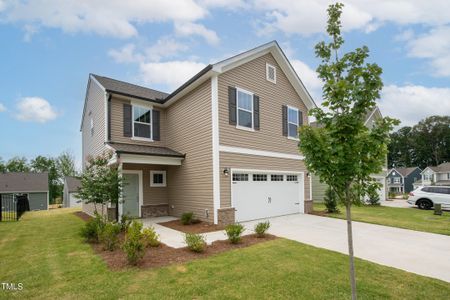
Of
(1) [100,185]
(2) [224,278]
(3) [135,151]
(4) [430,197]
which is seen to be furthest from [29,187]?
(4) [430,197]

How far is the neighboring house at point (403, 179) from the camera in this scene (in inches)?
2071

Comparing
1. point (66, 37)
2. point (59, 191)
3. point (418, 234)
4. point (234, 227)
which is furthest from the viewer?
point (59, 191)

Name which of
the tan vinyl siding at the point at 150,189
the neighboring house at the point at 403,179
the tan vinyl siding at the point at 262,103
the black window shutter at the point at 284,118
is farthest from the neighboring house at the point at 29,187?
the neighboring house at the point at 403,179

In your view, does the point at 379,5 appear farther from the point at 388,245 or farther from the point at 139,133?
the point at 139,133

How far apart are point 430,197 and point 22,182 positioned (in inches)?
1654

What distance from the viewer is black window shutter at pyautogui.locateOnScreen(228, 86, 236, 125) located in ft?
35.6

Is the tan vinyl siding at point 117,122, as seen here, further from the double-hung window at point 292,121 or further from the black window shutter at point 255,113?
the double-hung window at point 292,121

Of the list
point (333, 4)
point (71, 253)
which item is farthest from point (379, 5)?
point (71, 253)

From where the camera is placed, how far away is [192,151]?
11.4 meters

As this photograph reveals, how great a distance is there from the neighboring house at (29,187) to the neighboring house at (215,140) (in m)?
24.6

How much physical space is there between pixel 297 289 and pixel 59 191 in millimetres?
55011

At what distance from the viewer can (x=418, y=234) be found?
9.09 m

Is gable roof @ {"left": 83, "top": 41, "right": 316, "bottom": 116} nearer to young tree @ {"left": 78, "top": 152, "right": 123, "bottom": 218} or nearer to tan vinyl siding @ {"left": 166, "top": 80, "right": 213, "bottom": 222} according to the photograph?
tan vinyl siding @ {"left": 166, "top": 80, "right": 213, "bottom": 222}

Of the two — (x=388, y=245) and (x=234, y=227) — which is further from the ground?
(x=234, y=227)
